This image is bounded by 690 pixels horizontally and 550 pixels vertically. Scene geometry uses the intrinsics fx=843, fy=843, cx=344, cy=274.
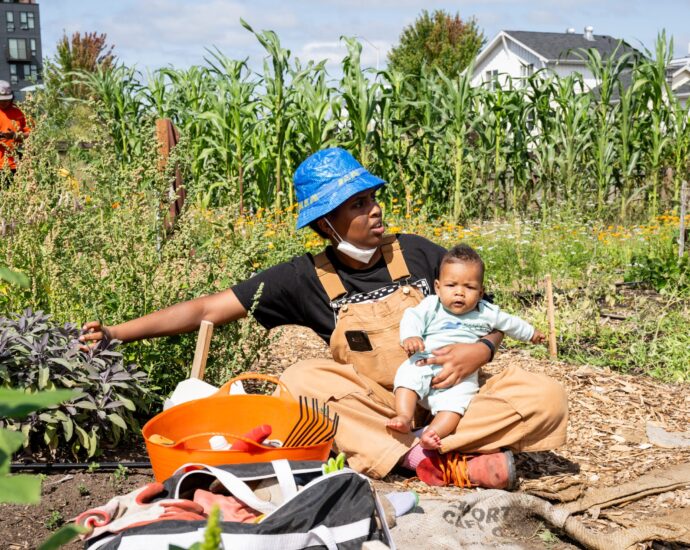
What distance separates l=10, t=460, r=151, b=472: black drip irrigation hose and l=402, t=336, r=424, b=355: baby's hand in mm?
1060

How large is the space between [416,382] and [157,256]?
4.20ft

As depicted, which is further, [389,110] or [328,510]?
[389,110]

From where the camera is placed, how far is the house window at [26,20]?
66.1 meters

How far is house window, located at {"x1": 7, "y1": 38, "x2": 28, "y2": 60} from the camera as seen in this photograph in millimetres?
65312

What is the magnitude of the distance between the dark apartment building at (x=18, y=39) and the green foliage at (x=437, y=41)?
3141 centimetres

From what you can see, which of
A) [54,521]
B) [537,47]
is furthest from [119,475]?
[537,47]

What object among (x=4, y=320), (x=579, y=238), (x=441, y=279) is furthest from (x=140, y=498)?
(x=579, y=238)

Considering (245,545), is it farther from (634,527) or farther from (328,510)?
(634,527)

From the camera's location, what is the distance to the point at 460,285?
128 inches

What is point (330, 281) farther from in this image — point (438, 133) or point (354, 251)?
point (438, 133)

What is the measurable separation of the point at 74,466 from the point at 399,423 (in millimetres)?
1207

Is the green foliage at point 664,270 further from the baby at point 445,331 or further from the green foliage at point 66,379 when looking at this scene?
the green foliage at point 66,379

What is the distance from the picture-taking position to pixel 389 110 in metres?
9.77

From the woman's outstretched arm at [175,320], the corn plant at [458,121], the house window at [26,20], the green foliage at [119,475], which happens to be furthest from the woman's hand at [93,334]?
the house window at [26,20]
